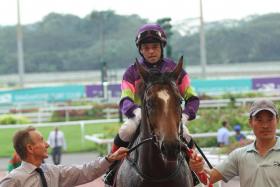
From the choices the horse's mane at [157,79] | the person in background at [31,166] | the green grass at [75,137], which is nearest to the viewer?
the person in background at [31,166]

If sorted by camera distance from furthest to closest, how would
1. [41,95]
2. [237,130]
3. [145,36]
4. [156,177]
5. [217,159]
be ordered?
[41,95] → [237,130] → [217,159] → [145,36] → [156,177]

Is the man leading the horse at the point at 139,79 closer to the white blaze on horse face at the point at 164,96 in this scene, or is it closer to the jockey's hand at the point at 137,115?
the jockey's hand at the point at 137,115

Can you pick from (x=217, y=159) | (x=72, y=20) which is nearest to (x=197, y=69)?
(x=72, y=20)

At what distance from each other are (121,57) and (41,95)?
25433 mm

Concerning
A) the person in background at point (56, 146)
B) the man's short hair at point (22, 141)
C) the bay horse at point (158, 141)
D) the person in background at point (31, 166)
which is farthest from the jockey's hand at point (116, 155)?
the person in background at point (56, 146)

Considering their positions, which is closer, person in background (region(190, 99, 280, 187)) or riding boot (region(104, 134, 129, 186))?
person in background (region(190, 99, 280, 187))

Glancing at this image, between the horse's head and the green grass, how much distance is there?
39.1ft

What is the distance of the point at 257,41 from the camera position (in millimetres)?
57188

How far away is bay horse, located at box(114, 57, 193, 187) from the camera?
4.09 m

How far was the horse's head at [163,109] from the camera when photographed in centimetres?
404

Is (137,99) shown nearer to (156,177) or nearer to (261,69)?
(156,177)

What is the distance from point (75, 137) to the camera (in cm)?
2370

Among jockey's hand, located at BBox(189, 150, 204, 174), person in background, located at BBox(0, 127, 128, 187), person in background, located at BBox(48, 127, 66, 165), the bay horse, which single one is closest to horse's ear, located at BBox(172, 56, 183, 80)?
the bay horse

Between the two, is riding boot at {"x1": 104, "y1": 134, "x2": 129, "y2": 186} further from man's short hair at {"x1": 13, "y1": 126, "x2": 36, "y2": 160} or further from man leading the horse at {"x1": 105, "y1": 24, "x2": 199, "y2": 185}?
man's short hair at {"x1": 13, "y1": 126, "x2": 36, "y2": 160}
